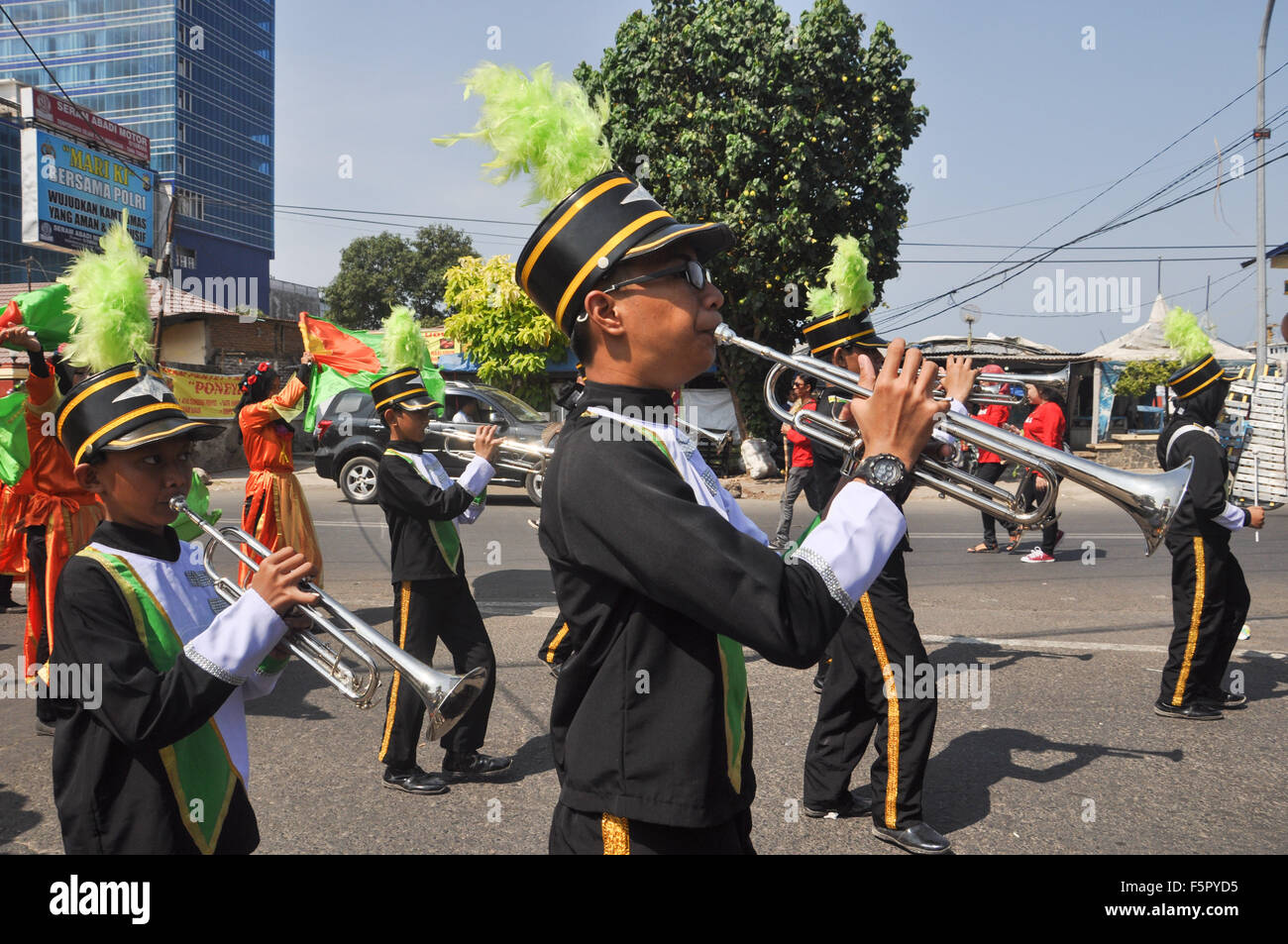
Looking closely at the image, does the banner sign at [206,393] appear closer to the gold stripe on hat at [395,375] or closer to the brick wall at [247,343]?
the brick wall at [247,343]

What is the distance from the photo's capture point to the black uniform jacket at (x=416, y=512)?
4.65 meters

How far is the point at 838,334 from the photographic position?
14.7ft

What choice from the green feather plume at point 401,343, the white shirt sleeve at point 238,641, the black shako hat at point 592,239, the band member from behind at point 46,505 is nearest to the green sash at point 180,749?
the white shirt sleeve at point 238,641

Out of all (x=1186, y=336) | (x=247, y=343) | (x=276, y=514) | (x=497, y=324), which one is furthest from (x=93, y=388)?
(x=247, y=343)

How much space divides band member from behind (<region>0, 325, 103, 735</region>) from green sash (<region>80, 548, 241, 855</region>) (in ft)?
12.0

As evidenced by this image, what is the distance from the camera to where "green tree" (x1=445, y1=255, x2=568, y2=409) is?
65.7 feet

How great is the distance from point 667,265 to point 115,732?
1517 millimetres

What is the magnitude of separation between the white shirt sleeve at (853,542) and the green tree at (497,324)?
1839cm

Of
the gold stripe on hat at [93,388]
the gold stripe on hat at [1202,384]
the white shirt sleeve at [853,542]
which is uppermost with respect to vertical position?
the gold stripe on hat at [1202,384]

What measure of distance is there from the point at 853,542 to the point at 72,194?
91.2 feet

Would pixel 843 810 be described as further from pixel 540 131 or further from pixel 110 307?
pixel 110 307

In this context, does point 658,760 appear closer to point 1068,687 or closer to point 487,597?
point 1068,687

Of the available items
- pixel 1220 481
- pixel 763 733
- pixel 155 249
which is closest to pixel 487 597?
pixel 763 733

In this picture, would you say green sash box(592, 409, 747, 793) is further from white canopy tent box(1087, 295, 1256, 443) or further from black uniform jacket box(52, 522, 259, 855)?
white canopy tent box(1087, 295, 1256, 443)
